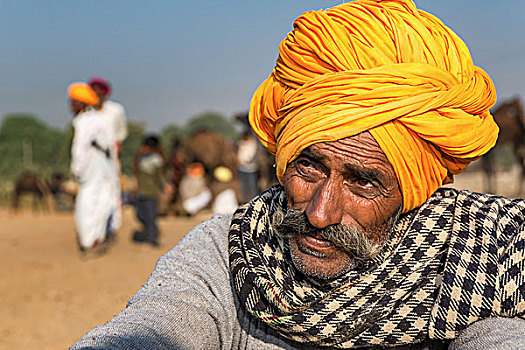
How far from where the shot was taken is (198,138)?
15.0 metres

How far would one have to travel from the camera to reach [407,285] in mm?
1862

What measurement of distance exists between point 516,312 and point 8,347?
4725mm

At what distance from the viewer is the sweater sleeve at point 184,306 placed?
1610mm

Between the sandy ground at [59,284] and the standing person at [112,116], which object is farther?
the standing person at [112,116]

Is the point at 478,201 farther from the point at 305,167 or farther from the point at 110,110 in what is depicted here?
the point at 110,110

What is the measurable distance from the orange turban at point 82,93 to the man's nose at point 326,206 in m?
6.38

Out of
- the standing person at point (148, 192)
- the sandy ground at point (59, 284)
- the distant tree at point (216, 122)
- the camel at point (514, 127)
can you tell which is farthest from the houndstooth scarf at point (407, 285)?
the distant tree at point (216, 122)

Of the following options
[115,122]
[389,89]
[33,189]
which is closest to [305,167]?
[389,89]

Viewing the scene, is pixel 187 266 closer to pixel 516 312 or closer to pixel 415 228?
pixel 415 228

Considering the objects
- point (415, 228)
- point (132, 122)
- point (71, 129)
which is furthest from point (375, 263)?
point (132, 122)

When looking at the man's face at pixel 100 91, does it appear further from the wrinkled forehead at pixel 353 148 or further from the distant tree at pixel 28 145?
the distant tree at pixel 28 145

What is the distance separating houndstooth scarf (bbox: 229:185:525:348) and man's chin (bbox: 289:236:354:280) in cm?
5

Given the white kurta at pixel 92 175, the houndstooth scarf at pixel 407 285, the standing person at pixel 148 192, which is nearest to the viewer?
the houndstooth scarf at pixel 407 285

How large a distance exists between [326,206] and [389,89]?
1.41 feet
